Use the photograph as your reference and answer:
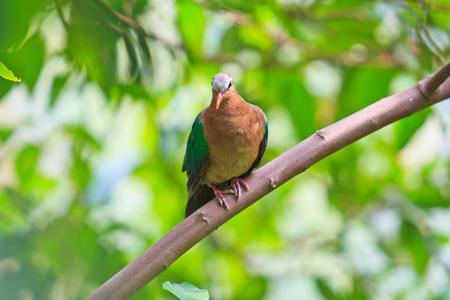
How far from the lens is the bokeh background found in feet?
9.06

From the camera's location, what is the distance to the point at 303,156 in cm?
203

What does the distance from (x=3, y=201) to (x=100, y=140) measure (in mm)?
976

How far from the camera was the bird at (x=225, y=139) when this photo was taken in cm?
278

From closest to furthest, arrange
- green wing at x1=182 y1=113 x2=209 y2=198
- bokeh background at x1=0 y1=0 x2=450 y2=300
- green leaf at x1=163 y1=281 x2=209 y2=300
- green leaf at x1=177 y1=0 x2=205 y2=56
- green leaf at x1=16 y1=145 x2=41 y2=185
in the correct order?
green leaf at x1=163 y1=281 x2=209 y2=300, bokeh background at x1=0 y1=0 x2=450 y2=300, green wing at x1=182 y1=113 x2=209 y2=198, green leaf at x1=177 y1=0 x2=205 y2=56, green leaf at x1=16 y1=145 x2=41 y2=185

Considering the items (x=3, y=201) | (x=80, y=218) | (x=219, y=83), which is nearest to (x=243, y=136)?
(x=219, y=83)

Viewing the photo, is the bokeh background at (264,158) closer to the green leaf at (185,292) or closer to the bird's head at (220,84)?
the bird's head at (220,84)

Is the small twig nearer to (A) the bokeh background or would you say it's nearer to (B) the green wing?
(A) the bokeh background

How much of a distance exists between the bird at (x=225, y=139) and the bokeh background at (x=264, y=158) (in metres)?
0.39

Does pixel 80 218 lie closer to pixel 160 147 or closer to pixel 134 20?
pixel 160 147

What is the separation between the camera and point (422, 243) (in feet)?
11.3

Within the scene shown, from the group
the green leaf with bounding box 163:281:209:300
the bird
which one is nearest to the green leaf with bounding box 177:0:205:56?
the bird

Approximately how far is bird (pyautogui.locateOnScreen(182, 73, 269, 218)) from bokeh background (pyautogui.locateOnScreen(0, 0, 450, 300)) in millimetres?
386

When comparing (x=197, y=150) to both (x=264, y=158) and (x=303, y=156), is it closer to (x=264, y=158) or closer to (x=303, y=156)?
(x=303, y=156)

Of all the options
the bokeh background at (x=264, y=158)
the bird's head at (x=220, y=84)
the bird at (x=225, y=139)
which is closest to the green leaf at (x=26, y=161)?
the bokeh background at (x=264, y=158)
